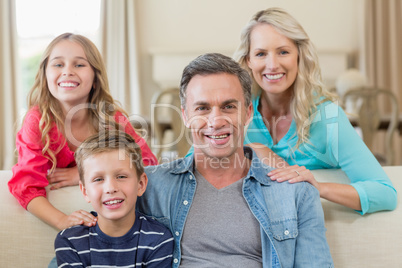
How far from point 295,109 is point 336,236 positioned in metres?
0.53

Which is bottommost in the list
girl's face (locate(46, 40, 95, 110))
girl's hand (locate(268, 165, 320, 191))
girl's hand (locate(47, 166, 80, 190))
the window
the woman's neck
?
girl's hand (locate(47, 166, 80, 190))

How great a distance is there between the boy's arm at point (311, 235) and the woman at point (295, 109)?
0.21 metres

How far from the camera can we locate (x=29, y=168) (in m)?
1.63

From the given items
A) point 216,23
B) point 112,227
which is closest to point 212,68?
point 112,227

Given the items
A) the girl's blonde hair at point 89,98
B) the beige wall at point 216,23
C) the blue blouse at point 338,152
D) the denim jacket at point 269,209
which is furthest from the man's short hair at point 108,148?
the beige wall at point 216,23

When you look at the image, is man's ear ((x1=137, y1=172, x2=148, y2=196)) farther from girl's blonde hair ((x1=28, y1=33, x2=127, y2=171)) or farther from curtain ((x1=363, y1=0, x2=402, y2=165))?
curtain ((x1=363, y1=0, x2=402, y2=165))

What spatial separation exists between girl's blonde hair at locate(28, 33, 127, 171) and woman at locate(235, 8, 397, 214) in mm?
560

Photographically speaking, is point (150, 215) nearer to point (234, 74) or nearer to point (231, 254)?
point (231, 254)

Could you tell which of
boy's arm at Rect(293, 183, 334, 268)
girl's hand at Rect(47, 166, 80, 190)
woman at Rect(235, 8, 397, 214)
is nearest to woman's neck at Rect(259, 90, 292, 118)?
woman at Rect(235, 8, 397, 214)

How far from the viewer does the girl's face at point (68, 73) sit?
183 centimetres

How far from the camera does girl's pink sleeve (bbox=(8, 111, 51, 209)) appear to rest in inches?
62.4

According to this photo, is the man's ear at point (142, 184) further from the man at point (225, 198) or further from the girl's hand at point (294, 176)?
the girl's hand at point (294, 176)

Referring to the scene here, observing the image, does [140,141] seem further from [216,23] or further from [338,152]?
[216,23]

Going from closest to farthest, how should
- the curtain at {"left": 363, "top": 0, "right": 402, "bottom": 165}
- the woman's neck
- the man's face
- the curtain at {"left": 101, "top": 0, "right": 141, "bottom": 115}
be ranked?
the man's face < the woman's neck < the curtain at {"left": 101, "top": 0, "right": 141, "bottom": 115} < the curtain at {"left": 363, "top": 0, "right": 402, "bottom": 165}
